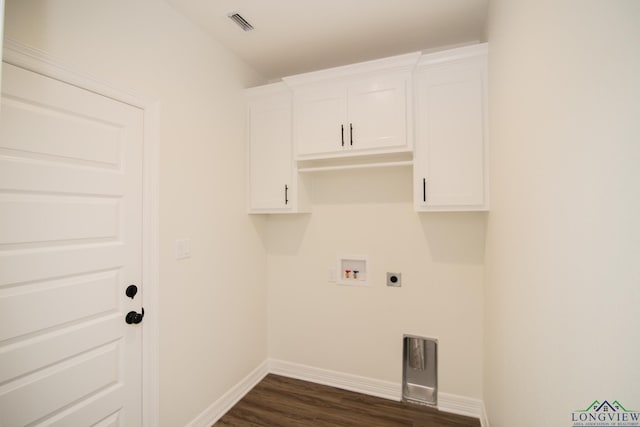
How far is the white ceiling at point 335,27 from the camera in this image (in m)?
1.88

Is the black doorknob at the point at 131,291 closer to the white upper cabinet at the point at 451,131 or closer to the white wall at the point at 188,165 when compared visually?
the white wall at the point at 188,165

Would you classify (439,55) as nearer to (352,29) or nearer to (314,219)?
(352,29)

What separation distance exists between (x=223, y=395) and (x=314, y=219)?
1.65m

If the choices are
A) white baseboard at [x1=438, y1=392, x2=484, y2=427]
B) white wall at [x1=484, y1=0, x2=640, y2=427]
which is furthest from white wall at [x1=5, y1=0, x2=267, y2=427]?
white wall at [x1=484, y1=0, x2=640, y2=427]

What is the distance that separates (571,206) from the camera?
2.59 ft

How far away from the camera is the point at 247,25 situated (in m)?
2.07

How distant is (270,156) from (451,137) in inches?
57.5

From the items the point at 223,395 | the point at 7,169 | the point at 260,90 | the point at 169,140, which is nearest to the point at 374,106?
the point at 260,90

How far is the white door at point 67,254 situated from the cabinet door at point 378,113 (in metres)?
1.45

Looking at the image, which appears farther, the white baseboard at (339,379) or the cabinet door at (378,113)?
the white baseboard at (339,379)

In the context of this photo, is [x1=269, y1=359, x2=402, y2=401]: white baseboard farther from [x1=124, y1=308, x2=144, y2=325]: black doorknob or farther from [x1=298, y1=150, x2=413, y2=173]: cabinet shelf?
[x1=298, y1=150, x2=413, y2=173]: cabinet shelf

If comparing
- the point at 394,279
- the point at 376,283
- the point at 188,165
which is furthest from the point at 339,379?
the point at 188,165

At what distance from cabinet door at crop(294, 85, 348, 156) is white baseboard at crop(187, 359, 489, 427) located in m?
2.04

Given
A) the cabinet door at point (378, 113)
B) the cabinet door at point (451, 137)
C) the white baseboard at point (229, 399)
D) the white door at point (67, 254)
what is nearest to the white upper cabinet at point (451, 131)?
the cabinet door at point (451, 137)
